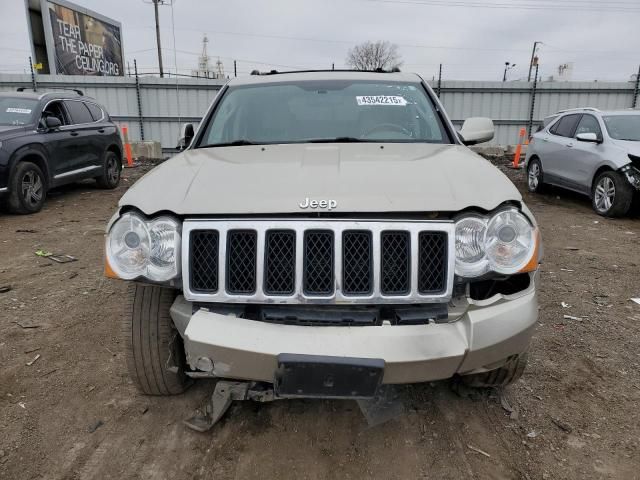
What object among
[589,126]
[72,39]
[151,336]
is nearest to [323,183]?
[151,336]

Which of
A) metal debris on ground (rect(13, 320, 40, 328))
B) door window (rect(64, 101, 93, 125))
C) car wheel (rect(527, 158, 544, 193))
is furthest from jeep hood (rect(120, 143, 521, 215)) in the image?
car wheel (rect(527, 158, 544, 193))

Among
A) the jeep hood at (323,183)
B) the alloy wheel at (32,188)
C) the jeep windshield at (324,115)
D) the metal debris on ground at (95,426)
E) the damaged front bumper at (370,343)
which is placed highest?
the jeep windshield at (324,115)

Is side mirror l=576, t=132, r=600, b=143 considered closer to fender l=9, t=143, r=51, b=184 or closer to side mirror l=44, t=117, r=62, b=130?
side mirror l=44, t=117, r=62, b=130

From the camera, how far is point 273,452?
7.58ft

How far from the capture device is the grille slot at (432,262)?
6.56 ft

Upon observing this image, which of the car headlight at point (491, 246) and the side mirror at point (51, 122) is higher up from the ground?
the side mirror at point (51, 122)

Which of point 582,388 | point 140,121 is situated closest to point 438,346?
point 582,388

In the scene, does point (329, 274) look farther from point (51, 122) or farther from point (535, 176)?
point (535, 176)

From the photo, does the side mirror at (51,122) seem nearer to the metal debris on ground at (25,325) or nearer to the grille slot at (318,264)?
the metal debris on ground at (25,325)

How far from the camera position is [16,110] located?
25.1 feet

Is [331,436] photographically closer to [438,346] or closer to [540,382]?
[438,346]

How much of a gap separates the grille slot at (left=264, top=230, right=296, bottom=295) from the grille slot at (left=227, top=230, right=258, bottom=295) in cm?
7

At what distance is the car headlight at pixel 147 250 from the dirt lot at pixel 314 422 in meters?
0.93

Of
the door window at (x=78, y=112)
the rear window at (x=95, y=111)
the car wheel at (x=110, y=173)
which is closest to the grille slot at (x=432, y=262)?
the door window at (x=78, y=112)
